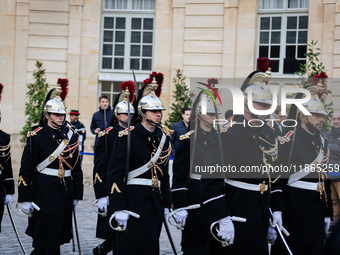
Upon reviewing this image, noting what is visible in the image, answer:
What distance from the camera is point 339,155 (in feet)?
29.8

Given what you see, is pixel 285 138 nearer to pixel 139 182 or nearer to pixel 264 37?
pixel 139 182

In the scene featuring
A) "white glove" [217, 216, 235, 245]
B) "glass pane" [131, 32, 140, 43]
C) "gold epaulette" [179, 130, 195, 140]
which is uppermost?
"glass pane" [131, 32, 140, 43]

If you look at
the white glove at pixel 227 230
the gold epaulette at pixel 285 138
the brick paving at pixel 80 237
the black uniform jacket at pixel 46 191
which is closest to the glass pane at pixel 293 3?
the brick paving at pixel 80 237

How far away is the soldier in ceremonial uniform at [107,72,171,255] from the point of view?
5191 millimetres

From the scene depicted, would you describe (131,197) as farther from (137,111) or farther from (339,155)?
(339,155)

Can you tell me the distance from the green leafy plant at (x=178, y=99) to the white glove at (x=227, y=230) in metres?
9.67

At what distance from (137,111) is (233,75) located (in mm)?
9486

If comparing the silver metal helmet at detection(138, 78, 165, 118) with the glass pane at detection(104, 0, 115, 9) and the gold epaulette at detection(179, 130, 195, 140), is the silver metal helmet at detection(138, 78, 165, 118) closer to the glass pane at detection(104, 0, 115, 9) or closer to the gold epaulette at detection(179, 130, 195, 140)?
the gold epaulette at detection(179, 130, 195, 140)

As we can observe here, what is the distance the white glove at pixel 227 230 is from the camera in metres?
4.58

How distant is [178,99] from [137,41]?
2546mm

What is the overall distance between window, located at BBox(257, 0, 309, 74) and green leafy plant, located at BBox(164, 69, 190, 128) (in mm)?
2179

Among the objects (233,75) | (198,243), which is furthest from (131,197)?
(233,75)

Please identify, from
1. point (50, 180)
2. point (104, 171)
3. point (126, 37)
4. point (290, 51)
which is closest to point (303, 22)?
point (290, 51)

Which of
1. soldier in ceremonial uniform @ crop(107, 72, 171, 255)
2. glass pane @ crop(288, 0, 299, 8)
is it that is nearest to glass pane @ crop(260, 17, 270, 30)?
glass pane @ crop(288, 0, 299, 8)
